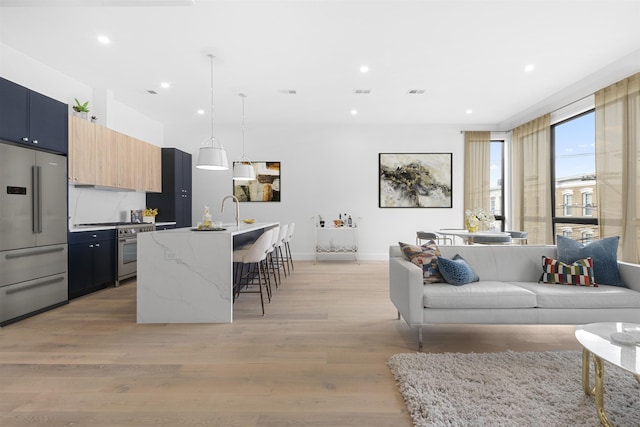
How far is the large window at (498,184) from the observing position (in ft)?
22.6

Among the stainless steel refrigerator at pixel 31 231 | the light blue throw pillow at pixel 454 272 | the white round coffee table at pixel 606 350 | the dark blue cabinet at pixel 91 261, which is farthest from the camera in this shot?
the dark blue cabinet at pixel 91 261

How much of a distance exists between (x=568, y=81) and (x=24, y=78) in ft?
23.9

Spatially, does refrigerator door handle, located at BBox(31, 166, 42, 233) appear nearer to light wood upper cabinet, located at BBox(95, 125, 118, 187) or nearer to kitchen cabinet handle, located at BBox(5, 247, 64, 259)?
kitchen cabinet handle, located at BBox(5, 247, 64, 259)

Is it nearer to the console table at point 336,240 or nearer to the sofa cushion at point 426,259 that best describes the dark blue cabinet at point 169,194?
the console table at point 336,240

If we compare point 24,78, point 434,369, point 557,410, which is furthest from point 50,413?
point 24,78

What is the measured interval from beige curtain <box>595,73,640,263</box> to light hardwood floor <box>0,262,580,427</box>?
211 centimetres

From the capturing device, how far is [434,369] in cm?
211

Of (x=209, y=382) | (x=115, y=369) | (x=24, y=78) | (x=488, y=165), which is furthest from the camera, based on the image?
(x=488, y=165)

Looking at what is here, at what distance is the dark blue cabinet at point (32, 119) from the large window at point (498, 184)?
7.42 metres

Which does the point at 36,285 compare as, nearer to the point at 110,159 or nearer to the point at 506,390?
the point at 110,159

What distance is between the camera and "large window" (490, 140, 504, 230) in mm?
6883

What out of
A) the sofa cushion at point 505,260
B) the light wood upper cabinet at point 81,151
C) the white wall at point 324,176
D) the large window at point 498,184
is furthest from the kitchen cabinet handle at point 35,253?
the large window at point 498,184

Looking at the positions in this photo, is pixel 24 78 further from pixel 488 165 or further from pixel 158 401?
pixel 488 165

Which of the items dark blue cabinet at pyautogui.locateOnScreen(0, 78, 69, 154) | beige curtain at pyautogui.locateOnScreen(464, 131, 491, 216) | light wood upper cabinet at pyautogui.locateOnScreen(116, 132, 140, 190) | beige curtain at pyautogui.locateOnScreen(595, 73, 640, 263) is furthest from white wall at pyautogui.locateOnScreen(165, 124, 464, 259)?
dark blue cabinet at pyautogui.locateOnScreen(0, 78, 69, 154)
